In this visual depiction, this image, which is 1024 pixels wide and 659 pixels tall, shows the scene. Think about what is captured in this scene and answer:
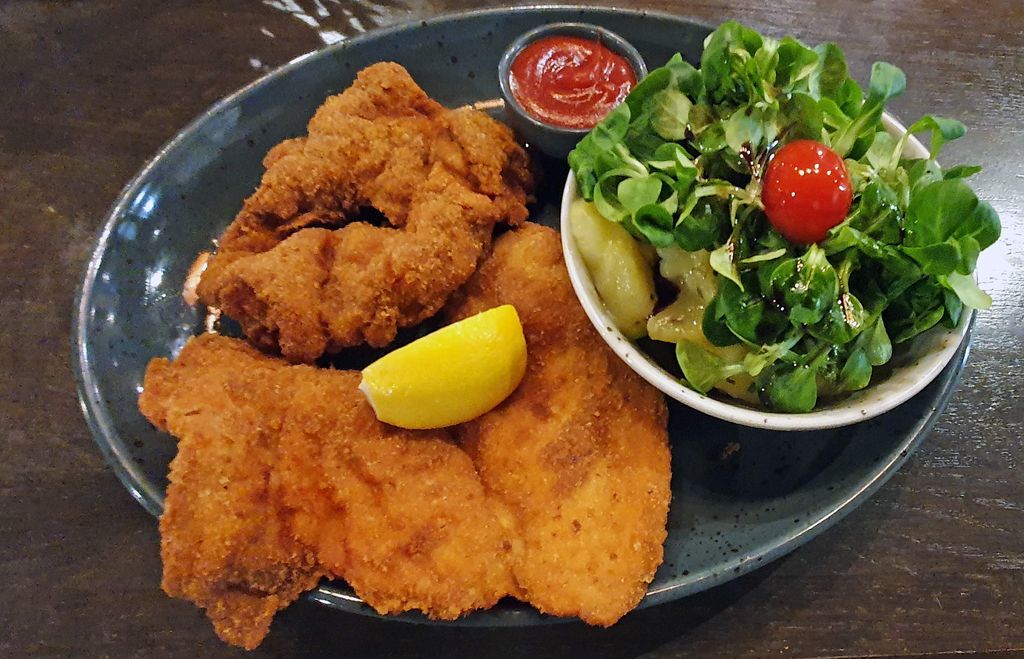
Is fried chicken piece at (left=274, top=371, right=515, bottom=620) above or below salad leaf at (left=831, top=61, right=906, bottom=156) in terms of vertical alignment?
below

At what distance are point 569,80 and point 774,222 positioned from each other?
2.61ft

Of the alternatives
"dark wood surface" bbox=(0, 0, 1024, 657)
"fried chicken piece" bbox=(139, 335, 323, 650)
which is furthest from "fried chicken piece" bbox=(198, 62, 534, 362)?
"dark wood surface" bbox=(0, 0, 1024, 657)

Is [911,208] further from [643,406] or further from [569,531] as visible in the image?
[569,531]

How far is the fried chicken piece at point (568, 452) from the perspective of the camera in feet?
5.32

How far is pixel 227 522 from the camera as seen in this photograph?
1566 mm

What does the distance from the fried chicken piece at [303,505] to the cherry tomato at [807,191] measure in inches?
36.8

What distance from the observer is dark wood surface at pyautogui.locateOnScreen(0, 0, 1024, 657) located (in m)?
1.85

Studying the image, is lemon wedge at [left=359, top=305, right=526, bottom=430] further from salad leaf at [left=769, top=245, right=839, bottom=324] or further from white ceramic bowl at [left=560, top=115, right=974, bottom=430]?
salad leaf at [left=769, top=245, right=839, bottom=324]

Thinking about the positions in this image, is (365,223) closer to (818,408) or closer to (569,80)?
(569,80)

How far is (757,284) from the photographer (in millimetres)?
1642

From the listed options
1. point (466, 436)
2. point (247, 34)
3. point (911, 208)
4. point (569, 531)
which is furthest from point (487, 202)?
point (247, 34)

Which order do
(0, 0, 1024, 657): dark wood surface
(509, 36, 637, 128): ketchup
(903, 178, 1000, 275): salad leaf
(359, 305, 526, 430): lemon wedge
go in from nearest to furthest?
(903, 178, 1000, 275): salad leaf
(359, 305, 526, 430): lemon wedge
(0, 0, 1024, 657): dark wood surface
(509, 36, 637, 128): ketchup

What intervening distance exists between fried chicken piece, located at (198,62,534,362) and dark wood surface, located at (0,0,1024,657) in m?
0.68

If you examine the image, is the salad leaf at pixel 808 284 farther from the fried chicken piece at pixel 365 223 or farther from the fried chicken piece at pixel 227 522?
the fried chicken piece at pixel 227 522
